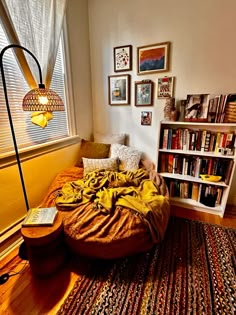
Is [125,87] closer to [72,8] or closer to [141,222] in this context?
[72,8]

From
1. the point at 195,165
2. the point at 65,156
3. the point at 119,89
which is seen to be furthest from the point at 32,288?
the point at 119,89

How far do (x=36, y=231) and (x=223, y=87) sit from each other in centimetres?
227

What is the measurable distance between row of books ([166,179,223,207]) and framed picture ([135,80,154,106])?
108 cm

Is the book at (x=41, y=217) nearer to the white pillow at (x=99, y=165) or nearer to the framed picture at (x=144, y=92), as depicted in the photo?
the white pillow at (x=99, y=165)

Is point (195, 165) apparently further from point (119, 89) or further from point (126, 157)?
point (119, 89)

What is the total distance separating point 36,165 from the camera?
1829 millimetres

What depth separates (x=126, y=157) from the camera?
2.23 meters

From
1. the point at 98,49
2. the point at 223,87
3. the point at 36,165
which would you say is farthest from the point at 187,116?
the point at 36,165

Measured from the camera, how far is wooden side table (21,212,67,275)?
122cm

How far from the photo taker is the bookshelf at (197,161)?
194cm

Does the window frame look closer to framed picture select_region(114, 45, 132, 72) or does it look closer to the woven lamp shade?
the woven lamp shade

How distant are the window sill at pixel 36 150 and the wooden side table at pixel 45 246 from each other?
616mm

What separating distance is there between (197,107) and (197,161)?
0.63 m

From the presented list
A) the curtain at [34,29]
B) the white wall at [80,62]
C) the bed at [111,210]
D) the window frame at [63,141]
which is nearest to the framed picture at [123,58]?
the white wall at [80,62]
